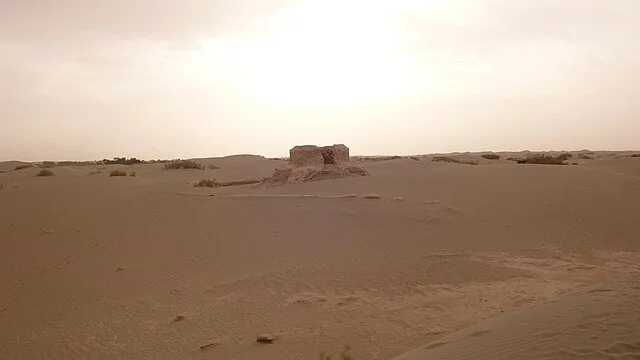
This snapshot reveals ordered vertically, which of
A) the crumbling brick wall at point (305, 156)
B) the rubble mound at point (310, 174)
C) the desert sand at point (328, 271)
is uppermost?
the crumbling brick wall at point (305, 156)

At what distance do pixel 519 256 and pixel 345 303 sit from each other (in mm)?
3205

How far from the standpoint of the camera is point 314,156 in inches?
566

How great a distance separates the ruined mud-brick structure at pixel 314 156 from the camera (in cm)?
1433

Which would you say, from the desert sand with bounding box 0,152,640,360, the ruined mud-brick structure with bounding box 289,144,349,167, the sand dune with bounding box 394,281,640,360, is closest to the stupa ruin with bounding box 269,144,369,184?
the ruined mud-brick structure with bounding box 289,144,349,167

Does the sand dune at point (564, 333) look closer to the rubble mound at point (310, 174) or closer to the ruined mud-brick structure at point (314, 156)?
the rubble mound at point (310, 174)

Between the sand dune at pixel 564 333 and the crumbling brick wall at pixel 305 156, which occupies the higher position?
the crumbling brick wall at pixel 305 156

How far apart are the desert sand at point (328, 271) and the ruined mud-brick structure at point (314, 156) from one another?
79.9 inches

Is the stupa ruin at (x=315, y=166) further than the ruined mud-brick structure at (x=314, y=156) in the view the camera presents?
No

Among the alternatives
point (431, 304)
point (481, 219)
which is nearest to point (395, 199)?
point (481, 219)

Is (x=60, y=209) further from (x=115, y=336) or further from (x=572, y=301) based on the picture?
(x=572, y=301)

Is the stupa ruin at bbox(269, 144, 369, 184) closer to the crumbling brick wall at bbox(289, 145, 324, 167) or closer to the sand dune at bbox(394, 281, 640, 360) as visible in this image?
the crumbling brick wall at bbox(289, 145, 324, 167)

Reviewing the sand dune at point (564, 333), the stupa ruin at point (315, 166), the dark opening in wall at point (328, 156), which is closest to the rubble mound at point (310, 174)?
the stupa ruin at point (315, 166)

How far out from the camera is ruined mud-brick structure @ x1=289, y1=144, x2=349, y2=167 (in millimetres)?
14328

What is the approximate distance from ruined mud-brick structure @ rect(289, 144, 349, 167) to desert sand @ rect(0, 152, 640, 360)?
2.03 m
